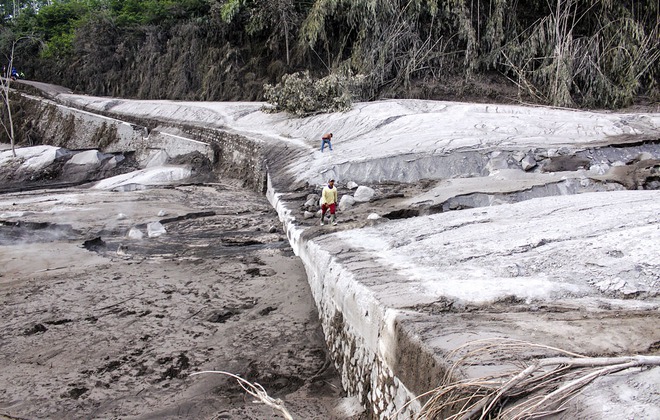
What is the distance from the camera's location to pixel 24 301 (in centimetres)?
646

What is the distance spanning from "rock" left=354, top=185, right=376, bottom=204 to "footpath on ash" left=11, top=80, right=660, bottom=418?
0.03m

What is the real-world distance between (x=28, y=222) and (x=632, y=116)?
11.9 m

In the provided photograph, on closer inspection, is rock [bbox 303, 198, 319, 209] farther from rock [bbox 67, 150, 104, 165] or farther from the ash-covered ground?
rock [bbox 67, 150, 104, 165]

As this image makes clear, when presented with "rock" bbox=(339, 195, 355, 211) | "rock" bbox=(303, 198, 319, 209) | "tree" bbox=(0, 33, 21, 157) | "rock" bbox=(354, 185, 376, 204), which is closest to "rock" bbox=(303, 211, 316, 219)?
"rock" bbox=(303, 198, 319, 209)

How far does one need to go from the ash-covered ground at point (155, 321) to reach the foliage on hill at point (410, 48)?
741 centimetres

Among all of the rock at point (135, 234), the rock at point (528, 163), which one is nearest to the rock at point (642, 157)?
the rock at point (528, 163)

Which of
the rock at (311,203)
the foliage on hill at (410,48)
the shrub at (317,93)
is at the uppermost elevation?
the foliage on hill at (410,48)

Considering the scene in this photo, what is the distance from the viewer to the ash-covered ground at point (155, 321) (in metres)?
4.64

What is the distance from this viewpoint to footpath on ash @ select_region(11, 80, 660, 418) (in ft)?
10.9

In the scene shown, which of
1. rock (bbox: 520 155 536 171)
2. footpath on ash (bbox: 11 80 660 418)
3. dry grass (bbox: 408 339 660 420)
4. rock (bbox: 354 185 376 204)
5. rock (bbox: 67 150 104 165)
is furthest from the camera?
rock (bbox: 67 150 104 165)

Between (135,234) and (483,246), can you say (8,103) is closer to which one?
(135,234)

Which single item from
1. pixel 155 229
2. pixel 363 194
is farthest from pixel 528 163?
pixel 155 229

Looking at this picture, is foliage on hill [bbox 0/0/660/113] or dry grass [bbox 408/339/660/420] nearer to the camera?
dry grass [bbox 408/339/660/420]

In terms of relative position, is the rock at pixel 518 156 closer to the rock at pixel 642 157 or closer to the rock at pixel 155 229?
the rock at pixel 642 157
